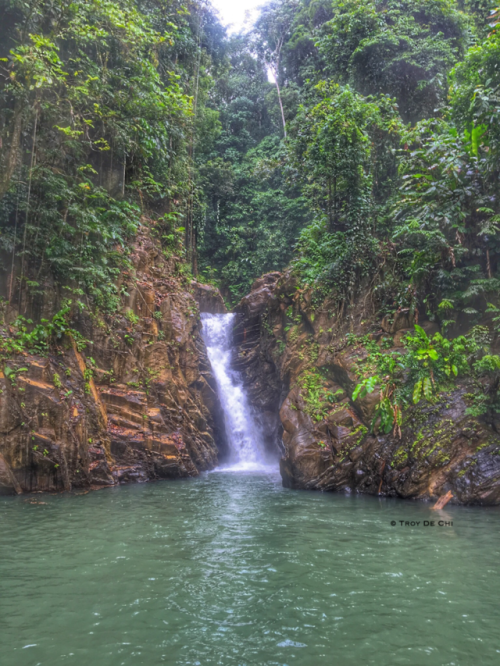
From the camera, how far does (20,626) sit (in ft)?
13.6

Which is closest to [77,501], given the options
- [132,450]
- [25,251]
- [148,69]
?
[132,450]

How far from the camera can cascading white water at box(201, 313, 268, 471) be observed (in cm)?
1797

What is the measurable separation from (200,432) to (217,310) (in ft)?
29.9

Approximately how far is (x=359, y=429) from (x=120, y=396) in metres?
7.13

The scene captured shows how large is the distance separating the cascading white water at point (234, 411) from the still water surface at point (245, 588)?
8872mm

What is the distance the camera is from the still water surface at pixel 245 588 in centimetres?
384

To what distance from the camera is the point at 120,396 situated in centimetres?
1354

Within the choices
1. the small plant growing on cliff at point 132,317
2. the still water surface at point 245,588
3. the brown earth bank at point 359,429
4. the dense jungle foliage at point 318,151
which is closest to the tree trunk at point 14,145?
the dense jungle foliage at point 318,151

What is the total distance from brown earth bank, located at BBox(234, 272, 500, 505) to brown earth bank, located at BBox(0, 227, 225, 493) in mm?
3496

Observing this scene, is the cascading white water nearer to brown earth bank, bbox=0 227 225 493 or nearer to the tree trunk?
brown earth bank, bbox=0 227 225 493

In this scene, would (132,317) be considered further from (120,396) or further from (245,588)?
(245,588)

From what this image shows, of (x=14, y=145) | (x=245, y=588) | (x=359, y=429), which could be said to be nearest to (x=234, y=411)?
(x=359, y=429)

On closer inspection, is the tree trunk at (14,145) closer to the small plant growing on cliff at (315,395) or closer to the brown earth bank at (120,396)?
the brown earth bank at (120,396)

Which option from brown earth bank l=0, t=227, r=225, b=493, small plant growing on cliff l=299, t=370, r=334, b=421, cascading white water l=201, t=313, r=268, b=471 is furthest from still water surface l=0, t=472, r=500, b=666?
cascading white water l=201, t=313, r=268, b=471
